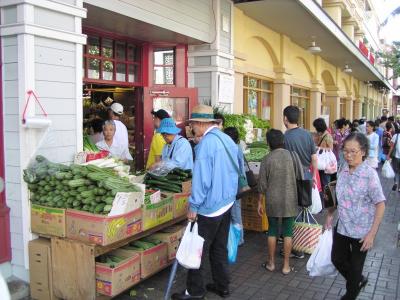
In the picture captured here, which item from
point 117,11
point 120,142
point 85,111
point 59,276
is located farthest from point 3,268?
point 85,111

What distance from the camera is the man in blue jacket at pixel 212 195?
427 centimetres

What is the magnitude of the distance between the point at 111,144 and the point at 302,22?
660 centimetres

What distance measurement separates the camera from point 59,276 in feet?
14.1

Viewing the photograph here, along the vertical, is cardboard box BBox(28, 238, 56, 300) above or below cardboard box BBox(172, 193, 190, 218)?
below

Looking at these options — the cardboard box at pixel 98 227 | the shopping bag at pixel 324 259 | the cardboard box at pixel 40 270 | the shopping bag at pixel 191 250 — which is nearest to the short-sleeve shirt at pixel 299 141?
the shopping bag at pixel 324 259

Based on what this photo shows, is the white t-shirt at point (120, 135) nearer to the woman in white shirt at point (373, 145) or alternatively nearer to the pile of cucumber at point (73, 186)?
the pile of cucumber at point (73, 186)

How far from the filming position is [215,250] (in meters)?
4.61

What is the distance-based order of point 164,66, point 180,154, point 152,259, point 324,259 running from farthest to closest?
point 164,66 < point 180,154 < point 152,259 < point 324,259

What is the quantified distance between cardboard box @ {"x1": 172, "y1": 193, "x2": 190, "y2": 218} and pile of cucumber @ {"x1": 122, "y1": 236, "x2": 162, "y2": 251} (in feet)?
1.33

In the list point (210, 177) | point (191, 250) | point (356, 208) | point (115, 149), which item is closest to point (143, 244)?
point (191, 250)

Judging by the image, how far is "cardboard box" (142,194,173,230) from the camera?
4.66 meters

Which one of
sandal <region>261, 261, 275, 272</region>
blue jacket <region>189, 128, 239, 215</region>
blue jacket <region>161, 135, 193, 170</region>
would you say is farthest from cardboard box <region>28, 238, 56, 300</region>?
sandal <region>261, 261, 275, 272</region>

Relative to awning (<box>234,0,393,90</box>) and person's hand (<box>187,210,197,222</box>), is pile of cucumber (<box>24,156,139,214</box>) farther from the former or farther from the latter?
awning (<box>234,0,393,90</box>)

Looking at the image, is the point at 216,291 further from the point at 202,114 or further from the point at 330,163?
the point at 330,163
